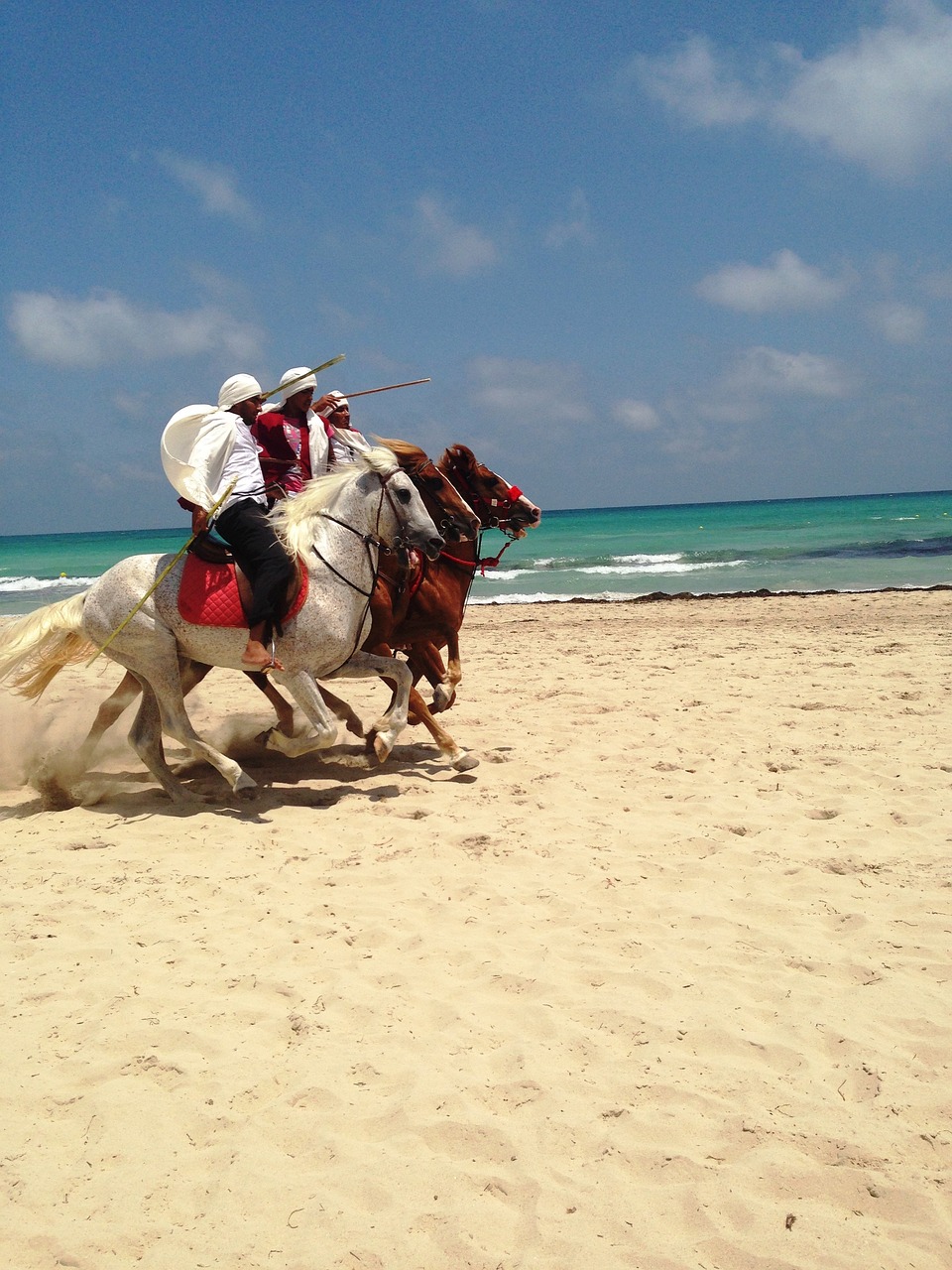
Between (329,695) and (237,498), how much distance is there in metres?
2.36

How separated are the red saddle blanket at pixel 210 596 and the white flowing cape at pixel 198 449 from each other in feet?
1.32

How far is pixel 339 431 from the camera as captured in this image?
708 centimetres

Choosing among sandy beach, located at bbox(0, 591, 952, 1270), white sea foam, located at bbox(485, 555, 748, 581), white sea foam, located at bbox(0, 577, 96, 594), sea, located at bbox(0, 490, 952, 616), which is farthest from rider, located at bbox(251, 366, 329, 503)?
white sea foam, located at bbox(0, 577, 96, 594)

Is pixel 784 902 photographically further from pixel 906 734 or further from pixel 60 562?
pixel 60 562

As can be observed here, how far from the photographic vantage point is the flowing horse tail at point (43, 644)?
603cm

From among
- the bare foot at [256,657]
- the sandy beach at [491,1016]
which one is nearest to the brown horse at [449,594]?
the sandy beach at [491,1016]

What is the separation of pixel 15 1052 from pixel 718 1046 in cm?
243

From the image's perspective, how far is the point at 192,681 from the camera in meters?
6.64

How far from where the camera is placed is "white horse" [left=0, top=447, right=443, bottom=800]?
5934 millimetres

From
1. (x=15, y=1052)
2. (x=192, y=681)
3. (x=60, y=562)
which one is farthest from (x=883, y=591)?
(x=60, y=562)

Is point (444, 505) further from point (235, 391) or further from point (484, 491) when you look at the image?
point (235, 391)

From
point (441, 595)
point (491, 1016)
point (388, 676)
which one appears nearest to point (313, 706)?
point (388, 676)

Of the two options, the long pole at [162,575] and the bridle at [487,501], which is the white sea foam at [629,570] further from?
the long pole at [162,575]

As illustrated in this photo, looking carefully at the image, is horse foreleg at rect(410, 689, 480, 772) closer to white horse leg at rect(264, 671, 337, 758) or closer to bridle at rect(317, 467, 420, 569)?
white horse leg at rect(264, 671, 337, 758)
